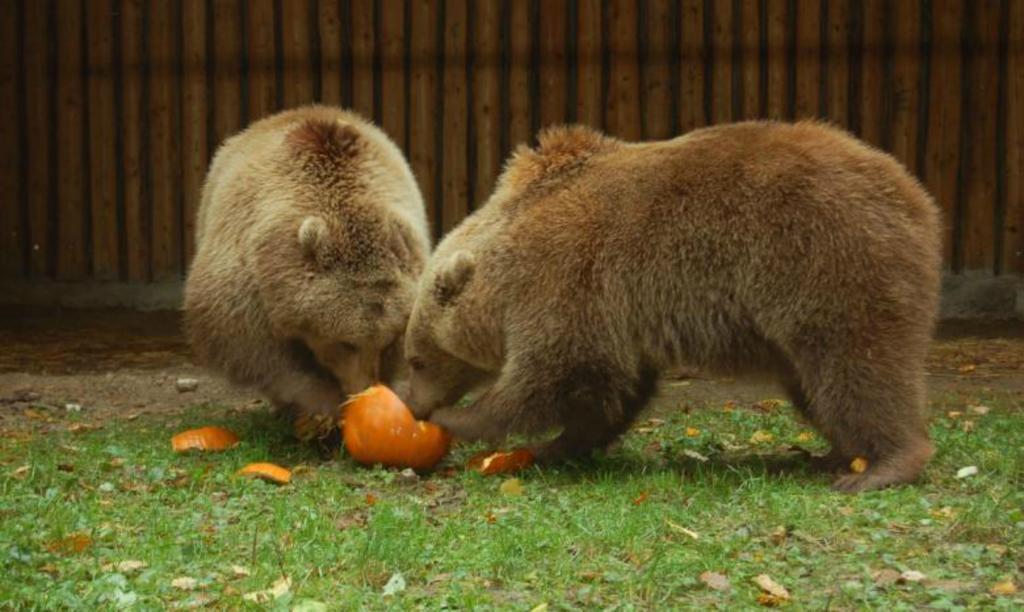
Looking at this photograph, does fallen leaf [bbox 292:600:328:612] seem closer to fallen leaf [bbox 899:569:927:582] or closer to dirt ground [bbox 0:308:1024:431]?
fallen leaf [bbox 899:569:927:582]

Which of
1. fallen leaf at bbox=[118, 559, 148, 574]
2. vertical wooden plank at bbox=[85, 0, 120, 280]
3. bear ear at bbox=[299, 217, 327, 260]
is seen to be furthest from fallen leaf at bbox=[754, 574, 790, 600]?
vertical wooden plank at bbox=[85, 0, 120, 280]

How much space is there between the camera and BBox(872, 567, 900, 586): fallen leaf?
4.58m

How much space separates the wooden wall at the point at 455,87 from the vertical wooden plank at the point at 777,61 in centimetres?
2

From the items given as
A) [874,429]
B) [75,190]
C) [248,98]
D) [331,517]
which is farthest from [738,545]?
[75,190]

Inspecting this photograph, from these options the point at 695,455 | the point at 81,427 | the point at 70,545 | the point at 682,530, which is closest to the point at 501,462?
the point at 695,455

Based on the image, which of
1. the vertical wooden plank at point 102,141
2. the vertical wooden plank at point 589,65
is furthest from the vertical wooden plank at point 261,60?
the vertical wooden plank at point 589,65

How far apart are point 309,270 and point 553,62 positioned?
18.6 feet

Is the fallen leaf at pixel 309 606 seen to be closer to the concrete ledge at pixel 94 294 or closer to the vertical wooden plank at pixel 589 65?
the vertical wooden plank at pixel 589 65

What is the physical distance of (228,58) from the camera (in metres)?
12.3

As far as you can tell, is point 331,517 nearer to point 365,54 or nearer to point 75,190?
point 365,54

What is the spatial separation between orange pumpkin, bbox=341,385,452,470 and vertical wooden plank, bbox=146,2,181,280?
655 centimetres

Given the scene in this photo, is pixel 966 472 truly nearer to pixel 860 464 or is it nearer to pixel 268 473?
pixel 860 464

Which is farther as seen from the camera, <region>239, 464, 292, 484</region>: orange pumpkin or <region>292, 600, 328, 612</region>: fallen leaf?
<region>239, 464, 292, 484</region>: orange pumpkin

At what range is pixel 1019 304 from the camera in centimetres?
1174
